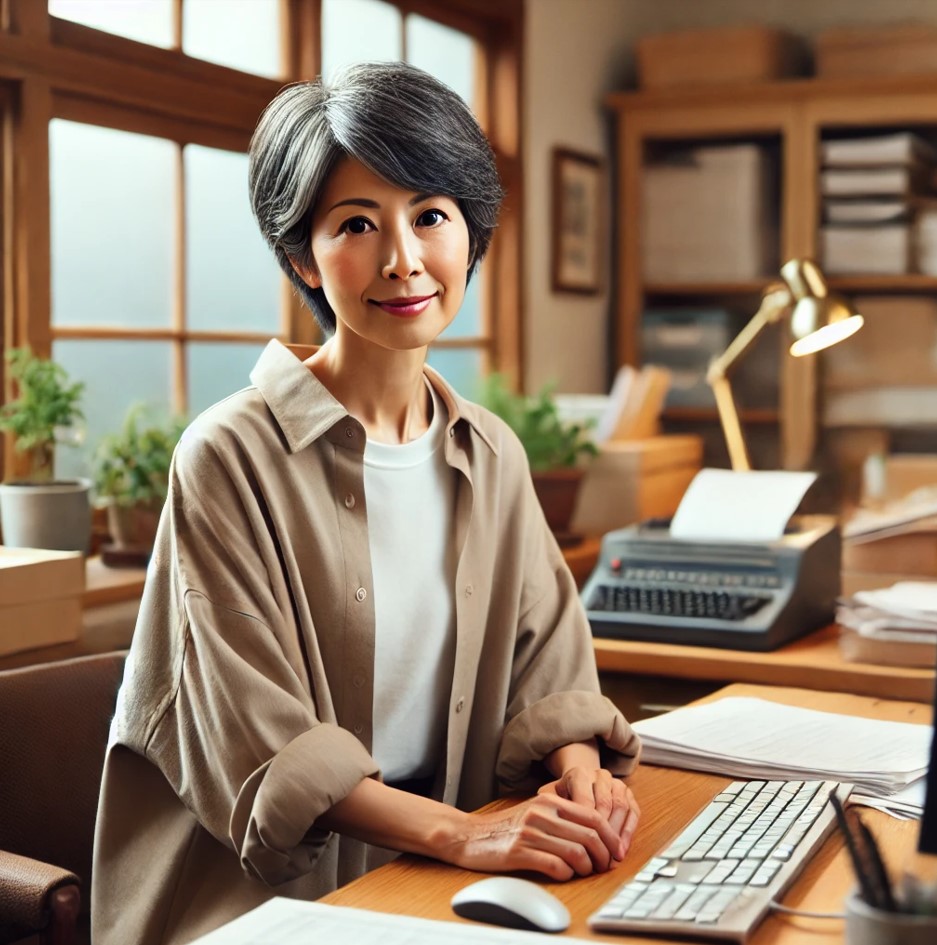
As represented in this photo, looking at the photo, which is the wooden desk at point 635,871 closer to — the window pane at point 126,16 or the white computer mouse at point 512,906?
the white computer mouse at point 512,906

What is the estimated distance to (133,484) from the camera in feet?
8.05

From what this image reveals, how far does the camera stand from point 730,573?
2.31 meters

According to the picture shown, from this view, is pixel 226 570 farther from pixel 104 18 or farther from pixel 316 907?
pixel 104 18

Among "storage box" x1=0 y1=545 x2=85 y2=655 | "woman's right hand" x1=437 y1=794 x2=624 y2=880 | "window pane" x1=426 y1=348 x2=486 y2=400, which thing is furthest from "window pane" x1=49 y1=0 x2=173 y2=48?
"woman's right hand" x1=437 y1=794 x2=624 y2=880

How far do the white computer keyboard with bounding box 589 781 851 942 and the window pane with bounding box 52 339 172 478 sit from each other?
159 cm

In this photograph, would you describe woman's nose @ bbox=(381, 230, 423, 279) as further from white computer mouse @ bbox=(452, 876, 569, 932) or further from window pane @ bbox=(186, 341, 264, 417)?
window pane @ bbox=(186, 341, 264, 417)

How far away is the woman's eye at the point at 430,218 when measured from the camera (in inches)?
55.1

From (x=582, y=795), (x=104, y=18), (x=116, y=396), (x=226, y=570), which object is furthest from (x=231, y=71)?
(x=582, y=795)

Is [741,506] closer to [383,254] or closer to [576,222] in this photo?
[383,254]

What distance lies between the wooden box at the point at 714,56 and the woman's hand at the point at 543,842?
11.1ft

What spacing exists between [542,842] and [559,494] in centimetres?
204

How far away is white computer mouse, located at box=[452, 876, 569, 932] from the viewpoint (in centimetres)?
102

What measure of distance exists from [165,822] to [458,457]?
0.49 m

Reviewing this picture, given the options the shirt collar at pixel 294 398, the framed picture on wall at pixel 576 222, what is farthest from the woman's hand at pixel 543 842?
the framed picture on wall at pixel 576 222
